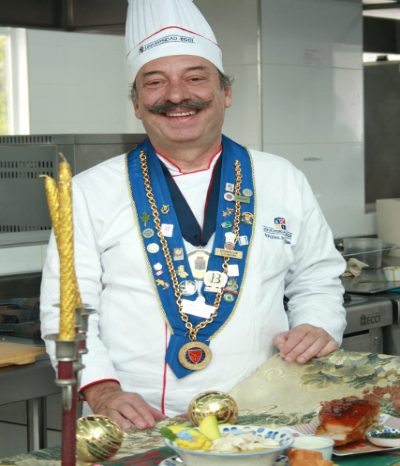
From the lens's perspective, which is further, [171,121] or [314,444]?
[171,121]

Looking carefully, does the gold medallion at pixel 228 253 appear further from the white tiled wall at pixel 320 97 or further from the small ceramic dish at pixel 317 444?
the white tiled wall at pixel 320 97

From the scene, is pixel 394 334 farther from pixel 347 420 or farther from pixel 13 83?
pixel 13 83

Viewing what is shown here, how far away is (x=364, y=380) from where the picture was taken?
5.83 ft

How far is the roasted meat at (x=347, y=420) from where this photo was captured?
141 centimetres

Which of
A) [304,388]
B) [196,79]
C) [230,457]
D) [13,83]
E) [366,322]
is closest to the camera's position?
Result: [230,457]

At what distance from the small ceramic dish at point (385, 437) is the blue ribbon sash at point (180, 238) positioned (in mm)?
562

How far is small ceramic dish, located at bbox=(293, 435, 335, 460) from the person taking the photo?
1.33 meters

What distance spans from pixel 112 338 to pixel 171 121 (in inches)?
17.2

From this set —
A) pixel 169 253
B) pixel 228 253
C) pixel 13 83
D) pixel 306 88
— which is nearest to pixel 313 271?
pixel 228 253

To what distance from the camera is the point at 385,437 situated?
141 centimetres

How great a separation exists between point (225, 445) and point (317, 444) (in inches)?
5.9

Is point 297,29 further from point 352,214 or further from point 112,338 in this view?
point 112,338

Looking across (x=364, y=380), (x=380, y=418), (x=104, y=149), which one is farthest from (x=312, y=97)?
(x=380, y=418)

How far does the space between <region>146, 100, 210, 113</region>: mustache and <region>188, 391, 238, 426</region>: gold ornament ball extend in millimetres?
679
